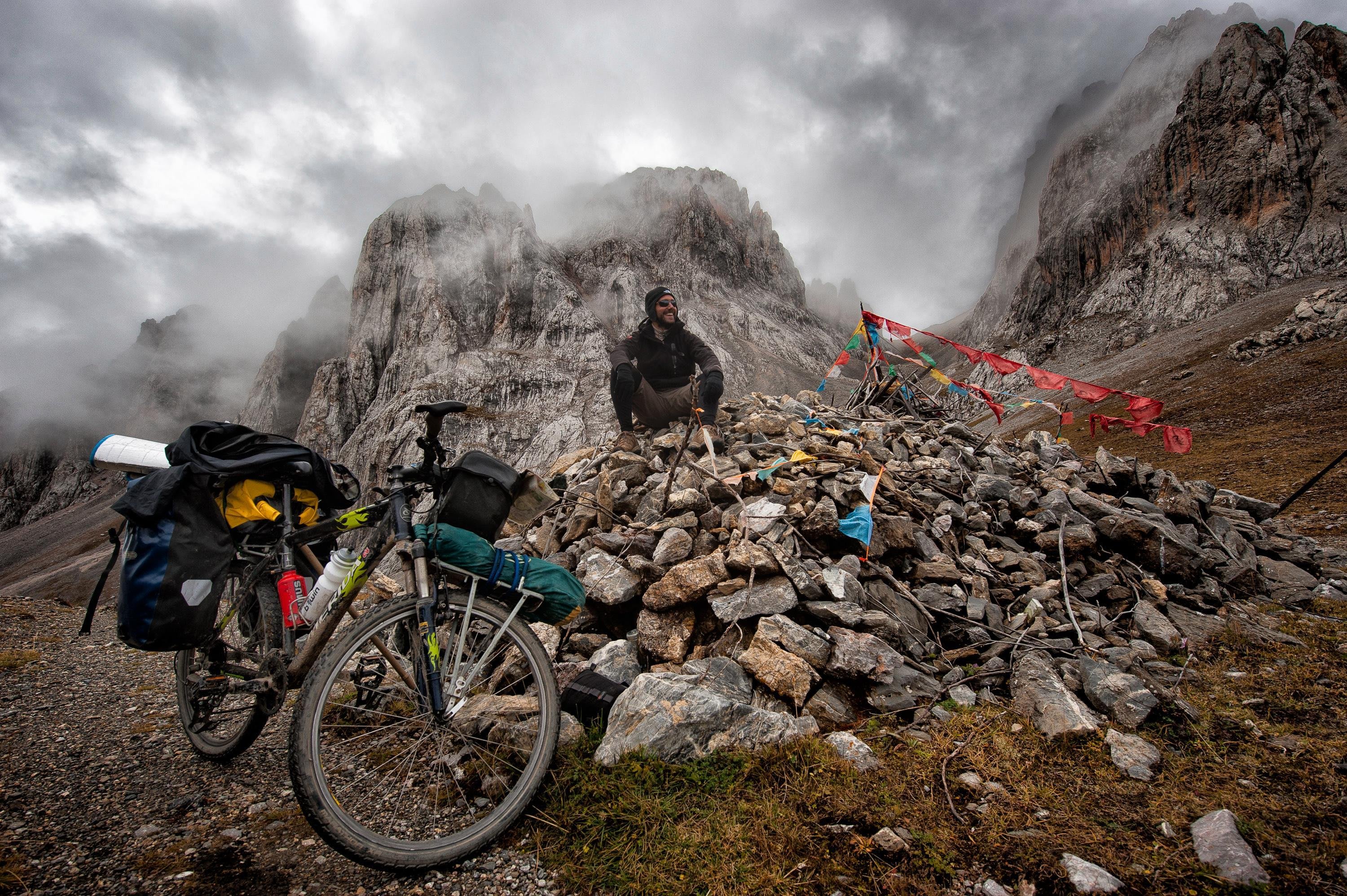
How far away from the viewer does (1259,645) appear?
4.99 m

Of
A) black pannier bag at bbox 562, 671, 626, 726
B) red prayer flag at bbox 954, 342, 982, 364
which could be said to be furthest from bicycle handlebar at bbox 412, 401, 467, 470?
red prayer flag at bbox 954, 342, 982, 364

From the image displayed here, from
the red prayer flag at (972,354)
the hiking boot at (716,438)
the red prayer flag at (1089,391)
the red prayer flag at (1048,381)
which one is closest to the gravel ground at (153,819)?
the hiking boot at (716,438)

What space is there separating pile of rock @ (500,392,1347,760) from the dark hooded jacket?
1537 mm

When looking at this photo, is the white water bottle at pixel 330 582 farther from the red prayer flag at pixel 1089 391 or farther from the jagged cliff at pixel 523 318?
the jagged cliff at pixel 523 318

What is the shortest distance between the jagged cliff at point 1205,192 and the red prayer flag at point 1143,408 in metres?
88.2

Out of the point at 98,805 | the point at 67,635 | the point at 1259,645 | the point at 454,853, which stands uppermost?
the point at 1259,645

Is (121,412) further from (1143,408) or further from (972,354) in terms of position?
(1143,408)

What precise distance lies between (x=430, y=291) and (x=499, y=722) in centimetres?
7517

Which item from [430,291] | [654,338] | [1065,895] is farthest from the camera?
[430,291]

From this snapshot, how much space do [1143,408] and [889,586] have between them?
16.9 m

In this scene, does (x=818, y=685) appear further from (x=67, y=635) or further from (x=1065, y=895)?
(x=67, y=635)

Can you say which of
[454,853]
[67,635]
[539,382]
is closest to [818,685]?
[454,853]

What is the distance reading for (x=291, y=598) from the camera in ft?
12.2

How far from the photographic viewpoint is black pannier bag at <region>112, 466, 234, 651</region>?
10.2 ft
